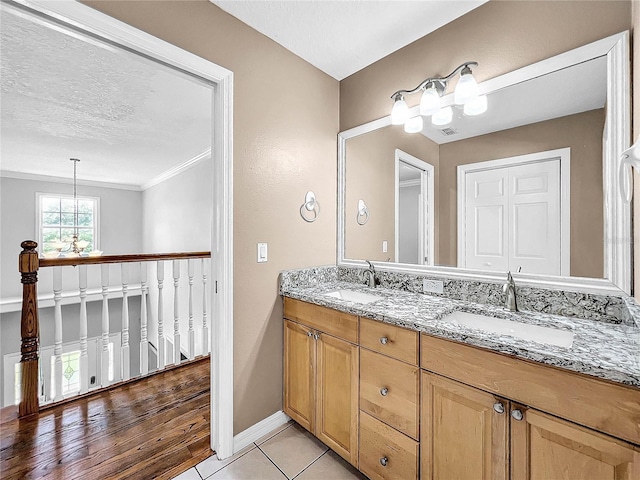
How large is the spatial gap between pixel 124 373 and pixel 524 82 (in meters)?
3.36

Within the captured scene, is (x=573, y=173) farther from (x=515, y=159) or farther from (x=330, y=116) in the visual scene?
(x=330, y=116)

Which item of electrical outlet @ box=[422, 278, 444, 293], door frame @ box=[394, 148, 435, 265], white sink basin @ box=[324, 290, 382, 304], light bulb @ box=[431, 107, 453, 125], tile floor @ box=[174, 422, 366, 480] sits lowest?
tile floor @ box=[174, 422, 366, 480]

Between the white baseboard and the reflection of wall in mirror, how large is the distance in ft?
3.90

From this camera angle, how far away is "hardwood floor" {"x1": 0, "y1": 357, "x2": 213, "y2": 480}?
1509 millimetres

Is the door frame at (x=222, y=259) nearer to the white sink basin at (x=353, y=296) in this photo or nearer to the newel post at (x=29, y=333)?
the white sink basin at (x=353, y=296)

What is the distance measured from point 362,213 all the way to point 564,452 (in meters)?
1.62

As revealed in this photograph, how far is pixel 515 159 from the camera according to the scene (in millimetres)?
1473

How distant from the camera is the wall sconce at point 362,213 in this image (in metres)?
2.18

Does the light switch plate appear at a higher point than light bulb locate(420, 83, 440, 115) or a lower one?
lower

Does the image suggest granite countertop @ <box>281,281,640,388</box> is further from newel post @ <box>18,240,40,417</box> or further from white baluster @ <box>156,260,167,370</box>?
newel post @ <box>18,240,40,417</box>

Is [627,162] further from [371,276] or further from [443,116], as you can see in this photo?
[371,276]

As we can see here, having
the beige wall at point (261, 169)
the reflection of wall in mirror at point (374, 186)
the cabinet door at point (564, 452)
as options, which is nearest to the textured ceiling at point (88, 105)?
the beige wall at point (261, 169)

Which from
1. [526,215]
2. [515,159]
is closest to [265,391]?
[526,215]

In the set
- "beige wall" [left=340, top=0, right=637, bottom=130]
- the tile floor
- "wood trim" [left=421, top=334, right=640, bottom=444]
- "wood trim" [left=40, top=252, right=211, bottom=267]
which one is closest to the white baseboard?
the tile floor
